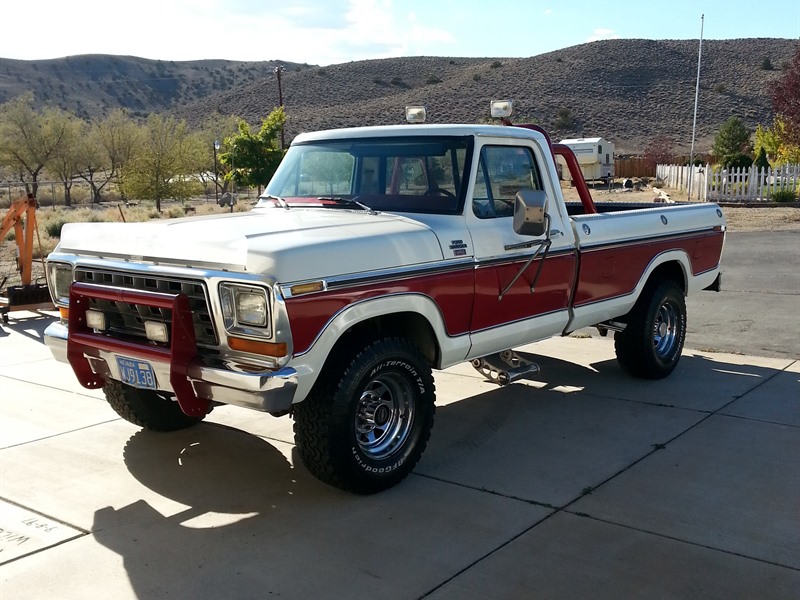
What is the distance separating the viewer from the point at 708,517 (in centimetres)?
450

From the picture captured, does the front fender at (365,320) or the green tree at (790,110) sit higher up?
the green tree at (790,110)

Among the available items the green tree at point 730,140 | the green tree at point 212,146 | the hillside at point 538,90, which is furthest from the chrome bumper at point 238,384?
the hillside at point 538,90

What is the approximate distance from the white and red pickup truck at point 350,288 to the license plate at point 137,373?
0.04 feet

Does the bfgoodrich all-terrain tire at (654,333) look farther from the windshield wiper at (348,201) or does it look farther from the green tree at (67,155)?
the green tree at (67,155)

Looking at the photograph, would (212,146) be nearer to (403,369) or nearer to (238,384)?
(403,369)

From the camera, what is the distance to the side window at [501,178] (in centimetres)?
557

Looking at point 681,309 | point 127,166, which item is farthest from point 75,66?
point 681,309

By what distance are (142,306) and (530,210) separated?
7.60 ft

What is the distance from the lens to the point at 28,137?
45031 mm

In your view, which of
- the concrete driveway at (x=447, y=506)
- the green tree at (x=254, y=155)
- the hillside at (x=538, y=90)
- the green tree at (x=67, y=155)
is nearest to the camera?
the concrete driveway at (x=447, y=506)

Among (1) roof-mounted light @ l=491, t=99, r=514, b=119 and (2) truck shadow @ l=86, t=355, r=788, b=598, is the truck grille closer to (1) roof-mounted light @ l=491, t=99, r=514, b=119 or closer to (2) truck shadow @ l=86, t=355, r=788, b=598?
(2) truck shadow @ l=86, t=355, r=788, b=598

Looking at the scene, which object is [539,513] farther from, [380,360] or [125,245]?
[125,245]

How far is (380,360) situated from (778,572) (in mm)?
2208

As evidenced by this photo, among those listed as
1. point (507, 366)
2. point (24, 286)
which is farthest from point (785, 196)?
point (507, 366)
